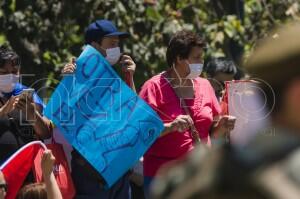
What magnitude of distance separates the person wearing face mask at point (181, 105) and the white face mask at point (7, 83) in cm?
82

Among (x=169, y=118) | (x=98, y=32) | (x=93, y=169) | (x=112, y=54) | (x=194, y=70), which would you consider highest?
(x=98, y=32)

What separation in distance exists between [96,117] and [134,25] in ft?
14.0

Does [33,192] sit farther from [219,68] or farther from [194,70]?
[219,68]

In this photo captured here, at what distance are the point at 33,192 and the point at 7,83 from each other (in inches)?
31.3

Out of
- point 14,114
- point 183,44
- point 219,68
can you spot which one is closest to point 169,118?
point 183,44

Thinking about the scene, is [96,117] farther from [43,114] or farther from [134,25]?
[134,25]

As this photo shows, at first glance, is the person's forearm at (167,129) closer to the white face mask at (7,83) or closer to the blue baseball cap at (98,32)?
the blue baseball cap at (98,32)

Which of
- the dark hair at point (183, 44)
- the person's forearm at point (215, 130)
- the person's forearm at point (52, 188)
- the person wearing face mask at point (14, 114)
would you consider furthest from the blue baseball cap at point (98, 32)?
the person's forearm at point (52, 188)

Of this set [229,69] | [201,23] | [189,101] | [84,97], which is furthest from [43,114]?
[201,23]

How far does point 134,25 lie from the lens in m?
10.1

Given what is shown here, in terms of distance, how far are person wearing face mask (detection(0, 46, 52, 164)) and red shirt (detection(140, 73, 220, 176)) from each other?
0.66m

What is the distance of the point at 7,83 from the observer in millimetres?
5648

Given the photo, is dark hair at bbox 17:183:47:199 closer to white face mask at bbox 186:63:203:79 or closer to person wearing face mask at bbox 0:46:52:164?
person wearing face mask at bbox 0:46:52:164

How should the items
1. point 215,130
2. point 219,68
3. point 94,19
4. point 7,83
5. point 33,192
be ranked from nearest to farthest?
point 33,192, point 7,83, point 215,130, point 219,68, point 94,19
